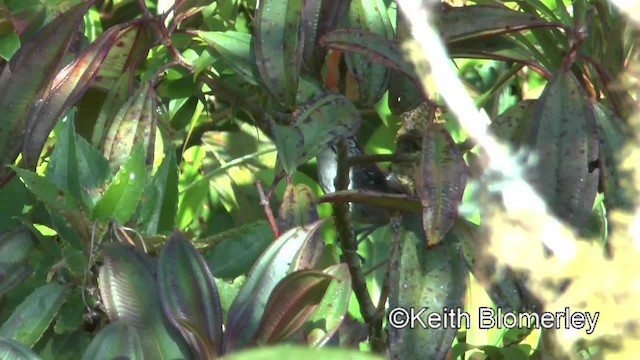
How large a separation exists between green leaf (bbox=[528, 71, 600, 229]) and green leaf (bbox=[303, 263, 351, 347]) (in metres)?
0.18

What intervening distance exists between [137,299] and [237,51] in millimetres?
323

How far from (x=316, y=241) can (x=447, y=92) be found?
1.15 ft

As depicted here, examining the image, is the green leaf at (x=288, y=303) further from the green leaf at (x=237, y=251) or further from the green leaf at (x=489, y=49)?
the green leaf at (x=489, y=49)

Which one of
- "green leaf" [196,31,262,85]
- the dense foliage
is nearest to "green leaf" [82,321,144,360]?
the dense foliage

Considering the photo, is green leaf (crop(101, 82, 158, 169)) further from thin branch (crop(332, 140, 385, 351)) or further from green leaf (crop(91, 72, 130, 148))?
thin branch (crop(332, 140, 385, 351))

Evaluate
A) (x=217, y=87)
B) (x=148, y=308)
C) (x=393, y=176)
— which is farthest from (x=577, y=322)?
(x=217, y=87)

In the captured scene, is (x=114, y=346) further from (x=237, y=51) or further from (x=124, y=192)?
(x=237, y=51)

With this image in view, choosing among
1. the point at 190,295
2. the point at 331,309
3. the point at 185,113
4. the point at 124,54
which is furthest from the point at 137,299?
the point at 185,113

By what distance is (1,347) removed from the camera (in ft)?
2.31

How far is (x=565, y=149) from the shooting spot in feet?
2.76

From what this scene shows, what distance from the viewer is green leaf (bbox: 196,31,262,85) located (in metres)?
0.99

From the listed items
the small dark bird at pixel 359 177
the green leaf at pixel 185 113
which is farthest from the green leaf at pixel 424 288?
the green leaf at pixel 185 113

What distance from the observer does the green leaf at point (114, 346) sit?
0.71 metres

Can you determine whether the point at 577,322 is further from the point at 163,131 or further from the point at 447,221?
the point at 163,131
